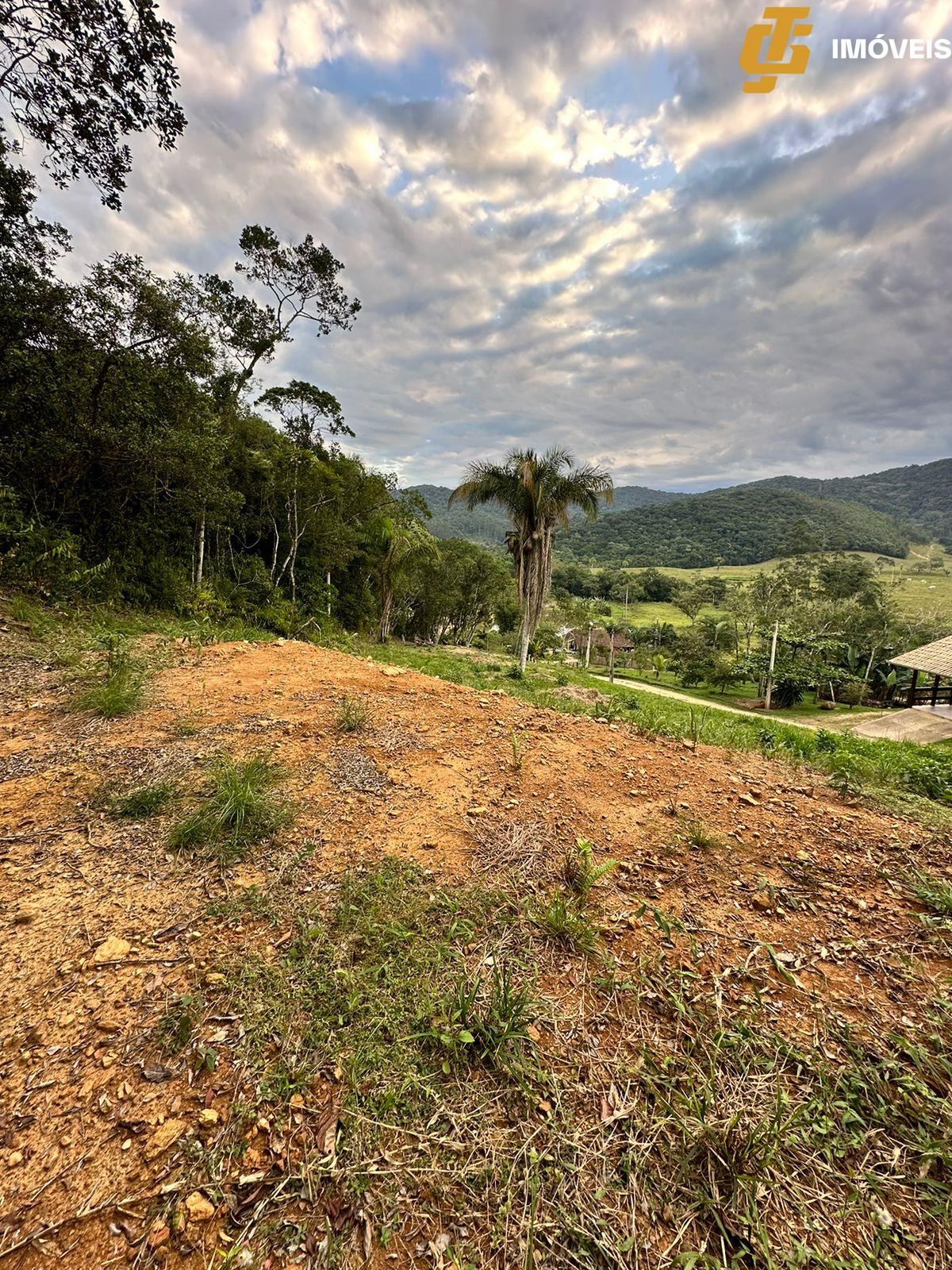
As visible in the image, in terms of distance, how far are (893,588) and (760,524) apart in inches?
2767

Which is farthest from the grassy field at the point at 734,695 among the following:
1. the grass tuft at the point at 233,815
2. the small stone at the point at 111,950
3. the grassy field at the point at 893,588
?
the small stone at the point at 111,950

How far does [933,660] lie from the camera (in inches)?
660

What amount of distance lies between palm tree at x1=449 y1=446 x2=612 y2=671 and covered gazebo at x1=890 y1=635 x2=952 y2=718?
45.3 ft

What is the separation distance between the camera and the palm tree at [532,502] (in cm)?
1322

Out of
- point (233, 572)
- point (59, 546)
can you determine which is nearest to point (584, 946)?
point (59, 546)

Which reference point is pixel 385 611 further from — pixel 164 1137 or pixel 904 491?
pixel 904 491

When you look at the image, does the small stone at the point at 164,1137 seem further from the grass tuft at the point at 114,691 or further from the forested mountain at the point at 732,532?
the forested mountain at the point at 732,532

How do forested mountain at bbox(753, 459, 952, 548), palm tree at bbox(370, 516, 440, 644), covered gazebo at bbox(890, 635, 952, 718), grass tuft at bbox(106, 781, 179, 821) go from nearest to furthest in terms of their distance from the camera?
1. grass tuft at bbox(106, 781, 179, 821)
2. covered gazebo at bbox(890, 635, 952, 718)
3. palm tree at bbox(370, 516, 440, 644)
4. forested mountain at bbox(753, 459, 952, 548)

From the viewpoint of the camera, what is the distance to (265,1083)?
162cm

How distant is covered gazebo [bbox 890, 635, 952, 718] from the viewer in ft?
53.5

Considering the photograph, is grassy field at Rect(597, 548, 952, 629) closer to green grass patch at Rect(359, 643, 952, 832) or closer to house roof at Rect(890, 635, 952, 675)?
house roof at Rect(890, 635, 952, 675)

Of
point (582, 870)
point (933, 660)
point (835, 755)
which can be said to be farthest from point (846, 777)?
point (933, 660)

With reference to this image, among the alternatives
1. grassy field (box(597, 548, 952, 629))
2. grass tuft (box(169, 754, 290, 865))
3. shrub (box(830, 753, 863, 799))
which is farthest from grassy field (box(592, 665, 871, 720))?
grass tuft (box(169, 754, 290, 865))

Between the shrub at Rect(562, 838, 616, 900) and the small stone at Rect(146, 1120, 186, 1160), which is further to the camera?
the shrub at Rect(562, 838, 616, 900)
